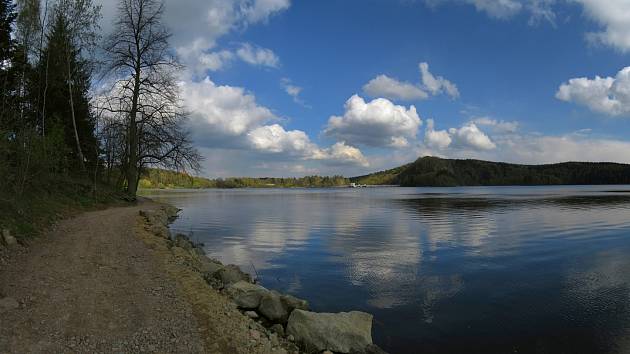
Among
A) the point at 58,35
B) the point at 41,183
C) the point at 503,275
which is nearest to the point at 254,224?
the point at 41,183

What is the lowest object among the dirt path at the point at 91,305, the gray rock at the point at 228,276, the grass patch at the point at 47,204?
the gray rock at the point at 228,276

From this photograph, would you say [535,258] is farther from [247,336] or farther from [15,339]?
[15,339]

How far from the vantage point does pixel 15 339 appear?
21.4 feet

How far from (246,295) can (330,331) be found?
2.81 metres

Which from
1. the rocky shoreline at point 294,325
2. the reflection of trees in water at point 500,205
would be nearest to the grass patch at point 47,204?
the rocky shoreline at point 294,325

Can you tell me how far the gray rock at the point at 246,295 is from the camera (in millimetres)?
10377

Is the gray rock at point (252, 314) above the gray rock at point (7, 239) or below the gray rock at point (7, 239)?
below

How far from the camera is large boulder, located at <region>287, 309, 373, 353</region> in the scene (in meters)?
8.63

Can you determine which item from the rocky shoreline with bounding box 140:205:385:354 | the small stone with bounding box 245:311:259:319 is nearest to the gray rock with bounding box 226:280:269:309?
the rocky shoreline with bounding box 140:205:385:354

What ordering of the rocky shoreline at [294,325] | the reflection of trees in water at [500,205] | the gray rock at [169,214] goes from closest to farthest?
the rocky shoreline at [294,325] < the gray rock at [169,214] < the reflection of trees in water at [500,205]

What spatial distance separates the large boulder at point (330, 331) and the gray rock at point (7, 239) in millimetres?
8668

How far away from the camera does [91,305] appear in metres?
8.15

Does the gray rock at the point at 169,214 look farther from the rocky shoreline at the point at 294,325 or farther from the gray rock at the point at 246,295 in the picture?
the rocky shoreline at the point at 294,325

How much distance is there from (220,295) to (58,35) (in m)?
28.8
